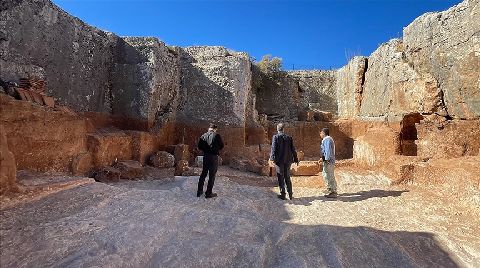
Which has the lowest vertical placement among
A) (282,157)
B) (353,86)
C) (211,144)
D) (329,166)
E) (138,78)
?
(329,166)

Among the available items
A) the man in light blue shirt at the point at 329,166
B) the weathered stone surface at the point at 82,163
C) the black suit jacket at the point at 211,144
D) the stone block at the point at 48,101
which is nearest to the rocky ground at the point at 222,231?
the man in light blue shirt at the point at 329,166

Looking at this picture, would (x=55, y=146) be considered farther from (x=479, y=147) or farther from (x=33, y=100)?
(x=479, y=147)

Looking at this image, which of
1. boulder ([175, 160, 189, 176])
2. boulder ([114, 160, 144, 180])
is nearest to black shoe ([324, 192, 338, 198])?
boulder ([175, 160, 189, 176])

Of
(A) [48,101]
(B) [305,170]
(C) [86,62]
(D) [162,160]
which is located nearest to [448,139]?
(B) [305,170]

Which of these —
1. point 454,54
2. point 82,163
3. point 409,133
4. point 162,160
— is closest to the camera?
point 82,163

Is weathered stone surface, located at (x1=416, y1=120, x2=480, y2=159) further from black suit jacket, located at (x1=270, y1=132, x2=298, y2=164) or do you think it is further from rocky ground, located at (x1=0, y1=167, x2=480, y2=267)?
black suit jacket, located at (x1=270, y1=132, x2=298, y2=164)

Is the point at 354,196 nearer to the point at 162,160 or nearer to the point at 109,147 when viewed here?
the point at 162,160

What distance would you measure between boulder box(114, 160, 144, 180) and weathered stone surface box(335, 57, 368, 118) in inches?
303

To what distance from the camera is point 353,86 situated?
1170 cm

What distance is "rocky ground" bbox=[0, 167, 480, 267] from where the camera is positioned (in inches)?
115

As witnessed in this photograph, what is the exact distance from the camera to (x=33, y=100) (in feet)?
16.5

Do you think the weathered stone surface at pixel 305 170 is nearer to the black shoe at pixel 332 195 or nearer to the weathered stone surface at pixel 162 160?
the black shoe at pixel 332 195

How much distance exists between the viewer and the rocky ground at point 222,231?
115 inches

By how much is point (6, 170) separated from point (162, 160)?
5.01 metres
